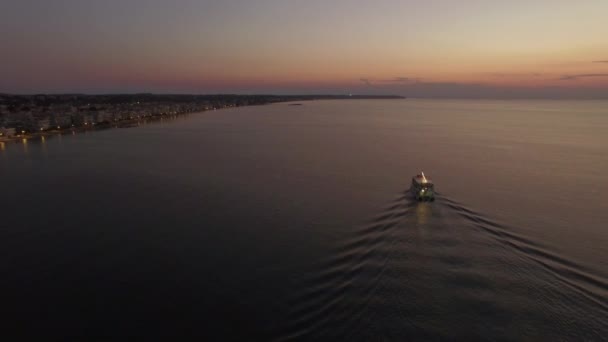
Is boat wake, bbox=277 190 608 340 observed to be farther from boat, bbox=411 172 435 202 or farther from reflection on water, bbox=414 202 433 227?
boat, bbox=411 172 435 202

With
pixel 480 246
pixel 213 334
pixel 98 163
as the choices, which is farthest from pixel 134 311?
pixel 98 163

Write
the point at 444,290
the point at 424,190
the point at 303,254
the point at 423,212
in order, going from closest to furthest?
the point at 444,290 < the point at 303,254 < the point at 423,212 < the point at 424,190

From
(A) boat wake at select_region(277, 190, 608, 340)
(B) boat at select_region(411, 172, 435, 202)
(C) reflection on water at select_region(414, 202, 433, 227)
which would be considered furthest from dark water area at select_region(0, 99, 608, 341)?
(B) boat at select_region(411, 172, 435, 202)

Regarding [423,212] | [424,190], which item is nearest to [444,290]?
[423,212]

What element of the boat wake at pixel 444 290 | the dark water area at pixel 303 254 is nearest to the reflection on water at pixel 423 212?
the dark water area at pixel 303 254

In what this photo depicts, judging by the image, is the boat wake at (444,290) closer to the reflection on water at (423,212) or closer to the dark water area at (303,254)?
the dark water area at (303,254)

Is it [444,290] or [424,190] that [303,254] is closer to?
[444,290]

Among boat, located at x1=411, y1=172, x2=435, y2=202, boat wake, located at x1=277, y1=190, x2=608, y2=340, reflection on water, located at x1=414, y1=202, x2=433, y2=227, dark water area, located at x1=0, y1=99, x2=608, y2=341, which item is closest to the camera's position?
boat wake, located at x1=277, y1=190, x2=608, y2=340


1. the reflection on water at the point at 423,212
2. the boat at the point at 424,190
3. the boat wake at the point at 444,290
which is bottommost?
the boat wake at the point at 444,290
